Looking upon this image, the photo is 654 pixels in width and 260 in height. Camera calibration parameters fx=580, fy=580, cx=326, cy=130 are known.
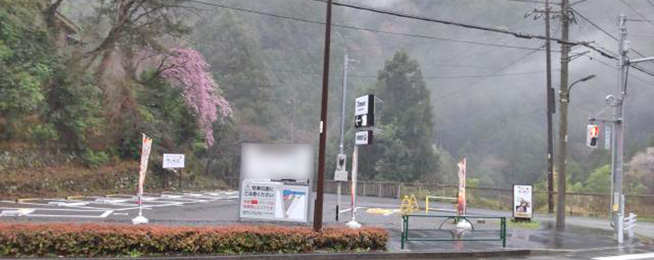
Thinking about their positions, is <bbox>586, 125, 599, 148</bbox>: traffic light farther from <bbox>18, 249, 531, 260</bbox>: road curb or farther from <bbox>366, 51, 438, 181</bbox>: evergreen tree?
<bbox>366, 51, 438, 181</bbox>: evergreen tree

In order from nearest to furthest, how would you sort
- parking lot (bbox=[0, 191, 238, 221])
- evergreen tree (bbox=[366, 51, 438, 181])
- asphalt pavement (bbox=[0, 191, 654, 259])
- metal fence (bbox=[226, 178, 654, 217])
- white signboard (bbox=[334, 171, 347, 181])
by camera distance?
asphalt pavement (bbox=[0, 191, 654, 259]), white signboard (bbox=[334, 171, 347, 181]), parking lot (bbox=[0, 191, 238, 221]), metal fence (bbox=[226, 178, 654, 217]), evergreen tree (bbox=[366, 51, 438, 181])

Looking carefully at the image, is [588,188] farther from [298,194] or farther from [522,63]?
[522,63]

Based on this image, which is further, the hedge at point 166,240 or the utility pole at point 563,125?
the utility pole at point 563,125

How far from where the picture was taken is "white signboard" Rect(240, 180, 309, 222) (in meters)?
16.3

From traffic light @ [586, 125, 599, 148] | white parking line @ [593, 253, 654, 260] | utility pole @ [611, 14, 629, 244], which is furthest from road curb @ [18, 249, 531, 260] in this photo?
traffic light @ [586, 125, 599, 148]

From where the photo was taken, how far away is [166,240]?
11461 mm

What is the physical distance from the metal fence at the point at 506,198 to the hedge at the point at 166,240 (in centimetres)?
2079

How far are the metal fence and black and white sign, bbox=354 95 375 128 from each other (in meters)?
18.2

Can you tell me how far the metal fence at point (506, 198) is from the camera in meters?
32.5

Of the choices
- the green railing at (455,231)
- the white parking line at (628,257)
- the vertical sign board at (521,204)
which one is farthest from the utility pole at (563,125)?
the white parking line at (628,257)

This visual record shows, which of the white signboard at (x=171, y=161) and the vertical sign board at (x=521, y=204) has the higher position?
the white signboard at (x=171, y=161)

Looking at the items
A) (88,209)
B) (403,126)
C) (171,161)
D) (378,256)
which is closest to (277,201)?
(378,256)

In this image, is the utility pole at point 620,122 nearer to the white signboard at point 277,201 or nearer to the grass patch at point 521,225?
the grass patch at point 521,225

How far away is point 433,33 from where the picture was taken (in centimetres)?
14375
